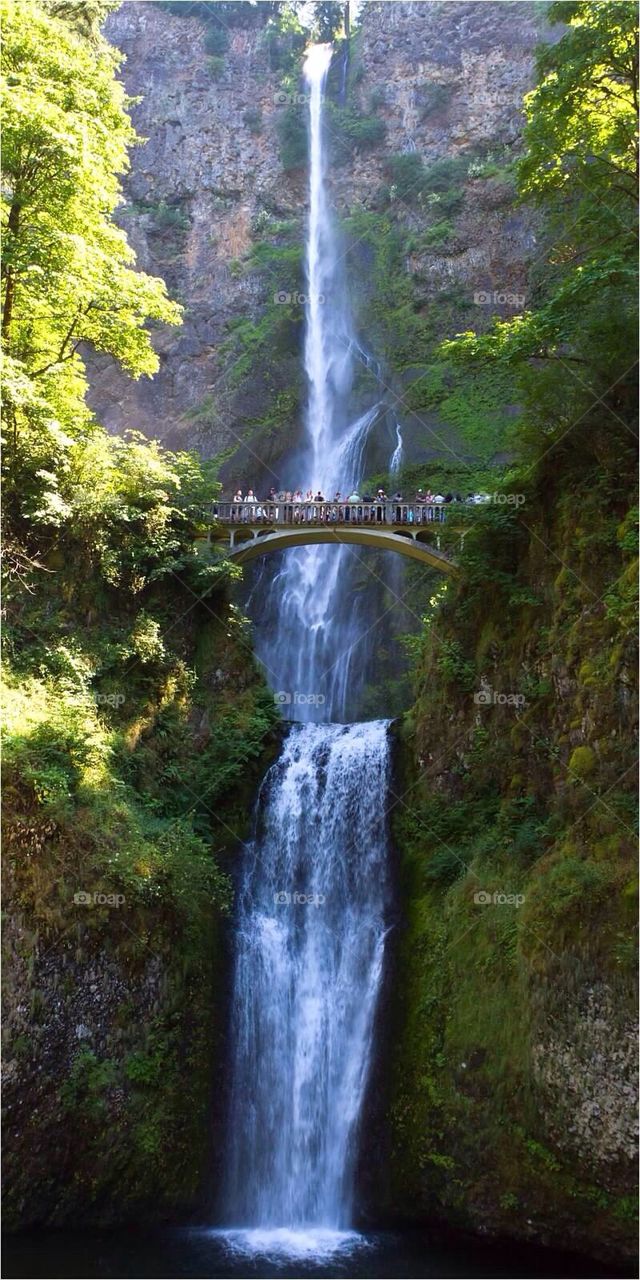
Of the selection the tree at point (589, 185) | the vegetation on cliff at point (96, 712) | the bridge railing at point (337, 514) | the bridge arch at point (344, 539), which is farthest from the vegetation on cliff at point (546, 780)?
the bridge railing at point (337, 514)

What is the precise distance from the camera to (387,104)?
42.5 m

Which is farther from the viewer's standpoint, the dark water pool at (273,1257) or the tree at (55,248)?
the tree at (55,248)

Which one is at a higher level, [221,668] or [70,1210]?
[221,668]

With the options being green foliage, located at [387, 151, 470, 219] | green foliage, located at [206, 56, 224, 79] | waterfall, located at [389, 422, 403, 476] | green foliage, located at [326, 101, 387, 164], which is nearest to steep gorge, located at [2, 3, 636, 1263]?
waterfall, located at [389, 422, 403, 476]

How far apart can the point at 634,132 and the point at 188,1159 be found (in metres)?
18.2

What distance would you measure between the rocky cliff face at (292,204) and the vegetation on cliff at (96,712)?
48.2 ft

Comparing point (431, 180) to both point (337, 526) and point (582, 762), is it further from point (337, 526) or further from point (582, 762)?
point (582, 762)

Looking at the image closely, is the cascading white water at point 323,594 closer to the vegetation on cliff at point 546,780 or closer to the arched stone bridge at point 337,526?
the arched stone bridge at point 337,526

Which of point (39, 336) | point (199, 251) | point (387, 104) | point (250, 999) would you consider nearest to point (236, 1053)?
point (250, 999)

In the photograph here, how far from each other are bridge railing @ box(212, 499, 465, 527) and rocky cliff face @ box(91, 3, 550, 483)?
9761 mm

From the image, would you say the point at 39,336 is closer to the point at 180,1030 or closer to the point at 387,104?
the point at 180,1030

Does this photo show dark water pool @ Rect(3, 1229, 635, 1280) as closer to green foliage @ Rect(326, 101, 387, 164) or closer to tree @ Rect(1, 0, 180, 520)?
tree @ Rect(1, 0, 180, 520)

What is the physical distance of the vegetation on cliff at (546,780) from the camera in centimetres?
1205

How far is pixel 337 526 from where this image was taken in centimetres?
2161
